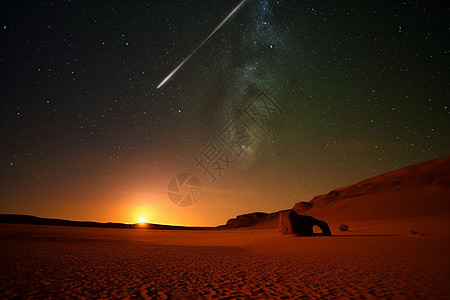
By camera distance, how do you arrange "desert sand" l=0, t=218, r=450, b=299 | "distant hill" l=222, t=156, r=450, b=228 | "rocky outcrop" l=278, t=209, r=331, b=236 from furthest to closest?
"distant hill" l=222, t=156, r=450, b=228
"rocky outcrop" l=278, t=209, r=331, b=236
"desert sand" l=0, t=218, r=450, b=299

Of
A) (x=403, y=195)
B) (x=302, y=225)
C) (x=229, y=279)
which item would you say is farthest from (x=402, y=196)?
(x=229, y=279)

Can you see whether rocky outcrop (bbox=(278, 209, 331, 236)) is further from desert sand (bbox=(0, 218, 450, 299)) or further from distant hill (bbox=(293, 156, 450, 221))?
distant hill (bbox=(293, 156, 450, 221))

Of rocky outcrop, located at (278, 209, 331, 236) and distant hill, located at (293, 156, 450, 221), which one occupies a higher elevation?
distant hill, located at (293, 156, 450, 221)

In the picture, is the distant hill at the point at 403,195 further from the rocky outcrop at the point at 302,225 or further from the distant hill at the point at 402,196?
the rocky outcrop at the point at 302,225

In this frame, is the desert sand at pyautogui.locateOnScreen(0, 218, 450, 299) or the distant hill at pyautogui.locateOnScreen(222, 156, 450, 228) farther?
the distant hill at pyautogui.locateOnScreen(222, 156, 450, 228)

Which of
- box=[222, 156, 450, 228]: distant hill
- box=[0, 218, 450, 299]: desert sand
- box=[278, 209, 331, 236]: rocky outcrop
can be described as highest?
box=[222, 156, 450, 228]: distant hill

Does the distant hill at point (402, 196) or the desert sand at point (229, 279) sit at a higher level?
the distant hill at point (402, 196)

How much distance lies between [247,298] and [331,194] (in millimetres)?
95570

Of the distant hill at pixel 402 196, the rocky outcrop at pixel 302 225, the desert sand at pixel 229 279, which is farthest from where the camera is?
the distant hill at pixel 402 196

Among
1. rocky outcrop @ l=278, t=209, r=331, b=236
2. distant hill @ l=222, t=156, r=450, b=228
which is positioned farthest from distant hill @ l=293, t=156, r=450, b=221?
rocky outcrop @ l=278, t=209, r=331, b=236

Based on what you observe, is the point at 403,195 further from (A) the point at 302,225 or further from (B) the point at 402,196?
(A) the point at 302,225

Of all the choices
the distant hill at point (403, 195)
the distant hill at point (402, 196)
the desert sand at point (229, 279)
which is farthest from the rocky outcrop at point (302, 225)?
the distant hill at point (403, 195)


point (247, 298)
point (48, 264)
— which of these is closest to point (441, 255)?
point (247, 298)

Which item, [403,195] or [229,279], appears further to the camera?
[403,195]
